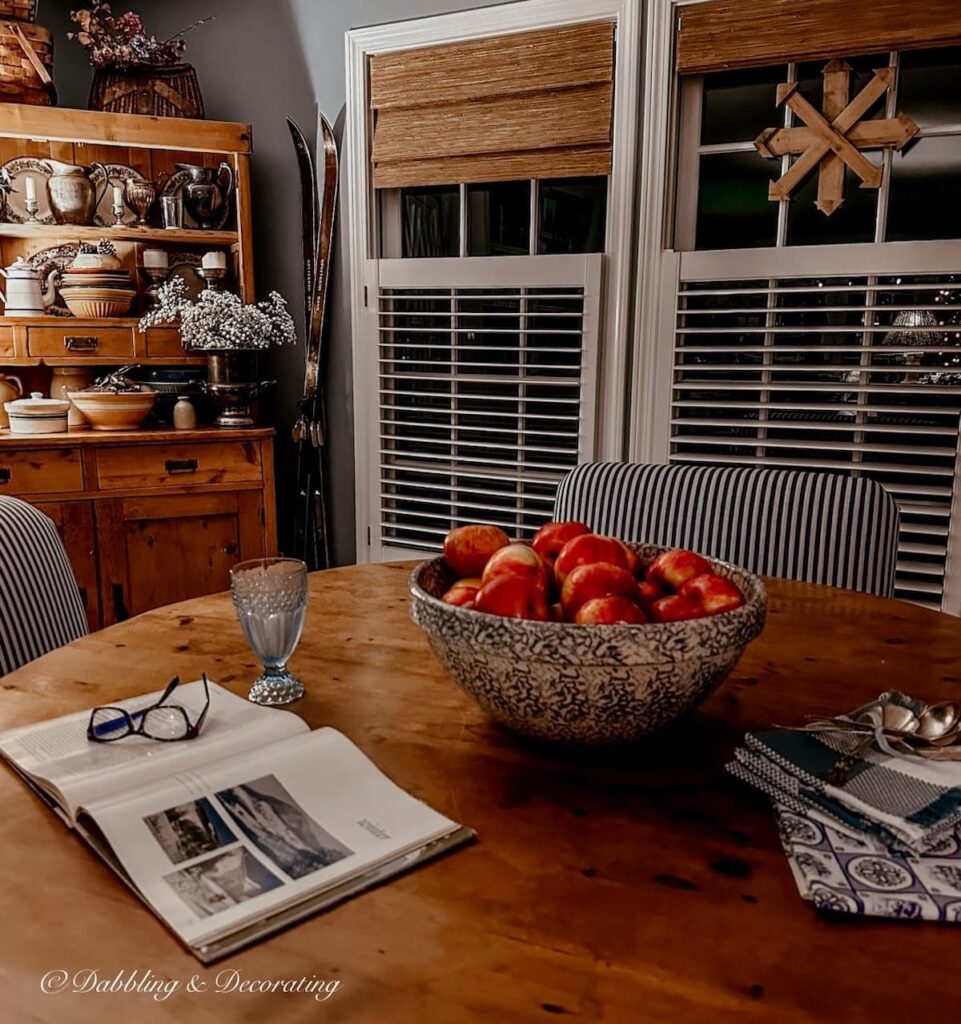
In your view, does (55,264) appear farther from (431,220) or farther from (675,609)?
(675,609)

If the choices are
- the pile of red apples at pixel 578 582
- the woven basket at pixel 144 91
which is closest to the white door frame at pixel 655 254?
the woven basket at pixel 144 91

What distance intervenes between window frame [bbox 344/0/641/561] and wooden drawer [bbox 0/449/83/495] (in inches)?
36.9

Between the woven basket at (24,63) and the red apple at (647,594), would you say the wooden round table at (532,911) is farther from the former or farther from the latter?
the woven basket at (24,63)

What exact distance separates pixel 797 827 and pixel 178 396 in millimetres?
2955

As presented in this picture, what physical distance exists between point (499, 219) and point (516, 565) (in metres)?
2.32

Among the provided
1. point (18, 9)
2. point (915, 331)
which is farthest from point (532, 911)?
point (18, 9)

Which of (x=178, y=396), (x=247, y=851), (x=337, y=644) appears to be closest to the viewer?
(x=247, y=851)

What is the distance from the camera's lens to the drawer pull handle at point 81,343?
3.11m

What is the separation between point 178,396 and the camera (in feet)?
10.8

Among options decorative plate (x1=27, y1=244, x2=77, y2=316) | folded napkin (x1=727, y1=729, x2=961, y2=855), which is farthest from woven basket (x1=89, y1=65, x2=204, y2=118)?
folded napkin (x1=727, y1=729, x2=961, y2=855)

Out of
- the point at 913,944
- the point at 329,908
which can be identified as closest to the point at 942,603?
the point at 913,944

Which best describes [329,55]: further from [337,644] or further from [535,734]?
[535,734]

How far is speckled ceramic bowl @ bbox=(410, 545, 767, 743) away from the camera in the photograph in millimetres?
806

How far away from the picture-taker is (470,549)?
41.4 inches
